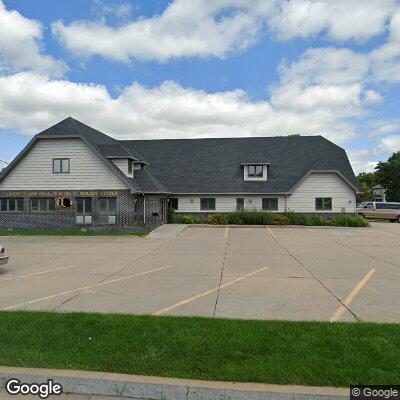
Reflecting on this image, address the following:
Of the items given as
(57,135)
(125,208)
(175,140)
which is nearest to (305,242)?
(125,208)

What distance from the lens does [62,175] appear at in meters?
29.5

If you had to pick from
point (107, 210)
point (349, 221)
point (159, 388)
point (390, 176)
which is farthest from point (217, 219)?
point (390, 176)

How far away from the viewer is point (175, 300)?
8.41m

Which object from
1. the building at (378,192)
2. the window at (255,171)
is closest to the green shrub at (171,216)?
the window at (255,171)

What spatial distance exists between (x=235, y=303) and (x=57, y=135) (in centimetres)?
2461

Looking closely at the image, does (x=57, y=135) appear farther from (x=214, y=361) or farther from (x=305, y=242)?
(x=214, y=361)

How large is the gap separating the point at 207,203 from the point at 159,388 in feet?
103

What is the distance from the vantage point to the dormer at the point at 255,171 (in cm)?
3616

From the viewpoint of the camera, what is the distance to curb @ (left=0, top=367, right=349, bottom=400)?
14.0 feet

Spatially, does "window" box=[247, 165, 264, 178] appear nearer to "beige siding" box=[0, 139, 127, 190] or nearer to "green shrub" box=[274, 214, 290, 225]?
"green shrub" box=[274, 214, 290, 225]

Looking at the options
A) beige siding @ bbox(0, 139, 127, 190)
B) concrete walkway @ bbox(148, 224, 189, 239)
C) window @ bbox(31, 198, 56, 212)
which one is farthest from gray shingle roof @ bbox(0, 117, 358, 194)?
window @ bbox(31, 198, 56, 212)

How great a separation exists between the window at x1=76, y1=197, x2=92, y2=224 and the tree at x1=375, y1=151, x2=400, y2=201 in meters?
51.8

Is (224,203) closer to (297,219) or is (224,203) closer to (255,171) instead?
(255,171)

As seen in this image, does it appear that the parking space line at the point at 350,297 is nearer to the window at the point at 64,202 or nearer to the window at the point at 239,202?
the window at the point at 64,202
